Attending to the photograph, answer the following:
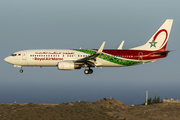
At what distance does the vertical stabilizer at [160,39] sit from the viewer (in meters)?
51.2

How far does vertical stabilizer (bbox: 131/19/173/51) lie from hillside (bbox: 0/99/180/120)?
43.9ft

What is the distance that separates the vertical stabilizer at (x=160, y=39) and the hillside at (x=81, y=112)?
43.9ft

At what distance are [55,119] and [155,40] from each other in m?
27.2

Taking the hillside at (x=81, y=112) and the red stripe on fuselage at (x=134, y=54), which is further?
the red stripe on fuselage at (x=134, y=54)

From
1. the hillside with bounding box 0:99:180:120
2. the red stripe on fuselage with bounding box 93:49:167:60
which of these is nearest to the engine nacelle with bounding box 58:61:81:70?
the red stripe on fuselage with bounding box 93:49:167:60

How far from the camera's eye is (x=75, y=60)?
48250 millimetres

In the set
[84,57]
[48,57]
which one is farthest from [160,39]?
[48,57]

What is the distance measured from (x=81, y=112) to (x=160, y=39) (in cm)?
2350

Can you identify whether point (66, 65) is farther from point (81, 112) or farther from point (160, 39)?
point (160, 39)

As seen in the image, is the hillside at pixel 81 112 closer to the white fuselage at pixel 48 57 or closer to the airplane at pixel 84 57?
the airplane at pixel 84 57

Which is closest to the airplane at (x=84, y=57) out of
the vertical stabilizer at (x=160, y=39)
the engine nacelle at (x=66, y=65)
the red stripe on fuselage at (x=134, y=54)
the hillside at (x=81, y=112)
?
the red stripe on fuselage at (x=134, y=54)

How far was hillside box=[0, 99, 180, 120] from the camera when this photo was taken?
36.0 meters

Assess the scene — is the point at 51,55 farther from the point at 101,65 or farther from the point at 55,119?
the point at 55,119

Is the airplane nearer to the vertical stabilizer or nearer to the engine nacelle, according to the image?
the engine nacelle
